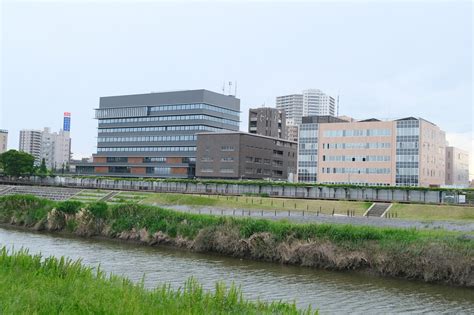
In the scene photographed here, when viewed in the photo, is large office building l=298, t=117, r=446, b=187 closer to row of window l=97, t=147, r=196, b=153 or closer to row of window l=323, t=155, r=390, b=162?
row of window l=323, t=155, r=390, b=162

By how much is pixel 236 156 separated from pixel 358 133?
122ft

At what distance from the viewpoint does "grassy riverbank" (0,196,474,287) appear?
32500 millimetres

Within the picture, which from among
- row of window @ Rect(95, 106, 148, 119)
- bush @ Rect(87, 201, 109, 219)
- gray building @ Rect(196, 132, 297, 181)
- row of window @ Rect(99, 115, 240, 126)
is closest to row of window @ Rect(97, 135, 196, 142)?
row of window @ Rect(99, 115, 240, 126)

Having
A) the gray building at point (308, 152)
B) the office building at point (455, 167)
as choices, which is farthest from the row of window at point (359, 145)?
the office building at point (455, 167)

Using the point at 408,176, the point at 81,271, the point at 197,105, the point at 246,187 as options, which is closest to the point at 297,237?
the point at 81,271

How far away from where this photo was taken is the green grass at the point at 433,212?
2655 inches

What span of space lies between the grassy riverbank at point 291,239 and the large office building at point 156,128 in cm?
10980

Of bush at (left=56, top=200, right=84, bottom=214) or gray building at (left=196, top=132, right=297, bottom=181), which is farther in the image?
gray building at (left=196, top=132, right=297, bottom=181)

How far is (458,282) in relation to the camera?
102 ft

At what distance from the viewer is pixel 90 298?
1466 cm

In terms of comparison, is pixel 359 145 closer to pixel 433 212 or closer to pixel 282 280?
pixel 433 212

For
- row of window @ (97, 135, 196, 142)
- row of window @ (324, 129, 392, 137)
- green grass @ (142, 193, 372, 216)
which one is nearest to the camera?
green grass @ (142, 193, 372, 216)

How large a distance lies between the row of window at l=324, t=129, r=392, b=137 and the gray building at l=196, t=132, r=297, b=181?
2168 centimetres

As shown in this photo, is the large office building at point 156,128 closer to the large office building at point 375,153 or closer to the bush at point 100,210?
the large office building at point 375,153
